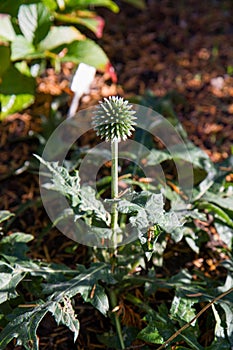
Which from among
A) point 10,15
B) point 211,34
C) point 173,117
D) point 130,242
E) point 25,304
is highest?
point 10,15

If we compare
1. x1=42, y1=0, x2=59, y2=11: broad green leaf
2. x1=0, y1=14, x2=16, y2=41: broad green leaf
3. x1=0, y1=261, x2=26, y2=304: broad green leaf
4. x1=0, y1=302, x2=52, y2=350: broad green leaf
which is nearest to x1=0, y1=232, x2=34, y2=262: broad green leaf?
x1=0, y1=261, x2=26, y2=304: broad green leaf

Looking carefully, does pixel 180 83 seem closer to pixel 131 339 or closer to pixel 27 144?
pixel 27 144

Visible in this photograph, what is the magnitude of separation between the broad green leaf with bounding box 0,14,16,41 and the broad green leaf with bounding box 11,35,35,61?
3 cm

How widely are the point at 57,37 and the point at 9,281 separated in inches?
48.0

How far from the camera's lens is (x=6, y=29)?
2.26 m

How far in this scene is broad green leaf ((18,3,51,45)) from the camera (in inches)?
86.6

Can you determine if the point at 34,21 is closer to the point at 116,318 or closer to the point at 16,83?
the point at 16,83

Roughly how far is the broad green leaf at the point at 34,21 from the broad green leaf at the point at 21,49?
0.03 m

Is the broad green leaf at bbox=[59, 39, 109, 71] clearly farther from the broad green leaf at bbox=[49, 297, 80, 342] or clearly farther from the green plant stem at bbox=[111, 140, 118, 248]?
the broad green leaf at bbox=[49, 297, 80, 342]

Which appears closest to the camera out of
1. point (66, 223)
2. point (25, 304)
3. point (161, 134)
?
point (25, 304)

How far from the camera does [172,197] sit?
6.30 ft

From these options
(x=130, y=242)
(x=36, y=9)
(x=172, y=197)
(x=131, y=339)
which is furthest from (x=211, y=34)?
(x=131, y=339)

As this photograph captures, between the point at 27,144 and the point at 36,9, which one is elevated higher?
the point at 36,9

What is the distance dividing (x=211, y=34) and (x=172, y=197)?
1692mm
